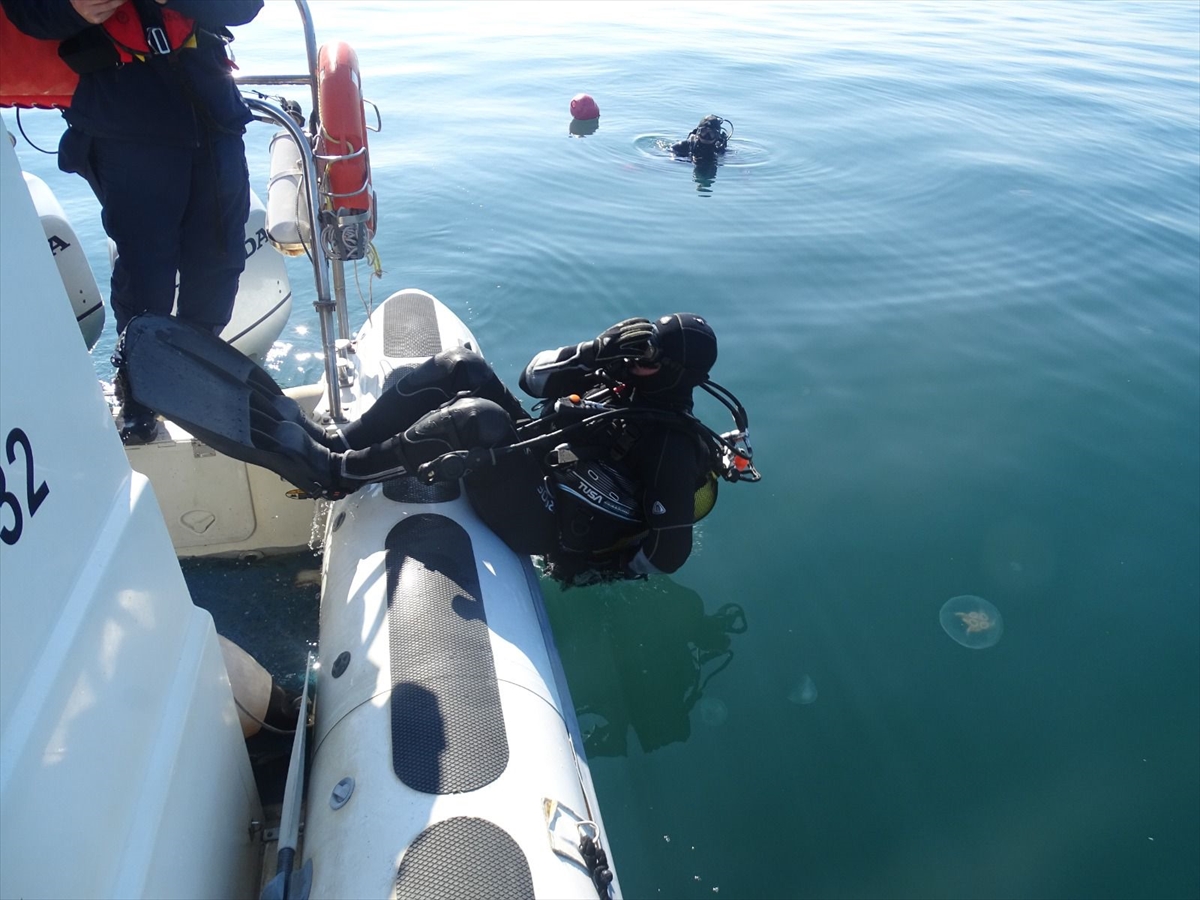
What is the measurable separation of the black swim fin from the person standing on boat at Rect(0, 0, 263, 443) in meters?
0.40

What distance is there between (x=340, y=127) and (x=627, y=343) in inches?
51.8

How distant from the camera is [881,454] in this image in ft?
14.0

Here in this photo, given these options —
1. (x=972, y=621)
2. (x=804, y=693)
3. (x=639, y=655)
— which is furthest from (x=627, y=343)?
(x=972, y=621)

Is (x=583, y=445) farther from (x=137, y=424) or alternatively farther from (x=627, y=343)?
(x=137, y=424)

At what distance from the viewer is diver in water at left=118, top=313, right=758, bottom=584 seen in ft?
8.48

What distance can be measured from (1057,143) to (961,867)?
8960 millimetres

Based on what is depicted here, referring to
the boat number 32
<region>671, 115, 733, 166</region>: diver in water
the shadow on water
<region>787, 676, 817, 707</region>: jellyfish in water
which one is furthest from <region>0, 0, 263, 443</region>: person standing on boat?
<region>671, 115, 733, 166</region>: diver in water

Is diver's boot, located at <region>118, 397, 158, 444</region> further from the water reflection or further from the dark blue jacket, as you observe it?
the water reflection

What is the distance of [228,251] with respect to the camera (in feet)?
9.18

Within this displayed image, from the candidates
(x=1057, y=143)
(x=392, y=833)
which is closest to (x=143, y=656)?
(x=392, y=833)

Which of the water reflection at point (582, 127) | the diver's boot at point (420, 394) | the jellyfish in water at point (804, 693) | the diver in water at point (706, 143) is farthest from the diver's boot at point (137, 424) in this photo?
the water reflection at point (582, 127)

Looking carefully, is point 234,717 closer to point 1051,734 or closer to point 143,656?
point 143,656

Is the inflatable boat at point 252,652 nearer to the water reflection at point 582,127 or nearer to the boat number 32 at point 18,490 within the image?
the boat number 32 at point 18,490

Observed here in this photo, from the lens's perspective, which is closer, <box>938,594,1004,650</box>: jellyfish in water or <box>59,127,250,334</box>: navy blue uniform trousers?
<box>59,127,250,334</box>: navy blue uniform trousers
